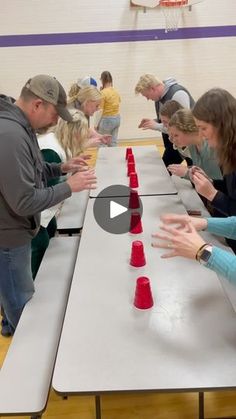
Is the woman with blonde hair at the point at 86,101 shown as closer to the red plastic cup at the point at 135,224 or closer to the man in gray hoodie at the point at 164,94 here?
the man in gray hoodie at the point at 164,94

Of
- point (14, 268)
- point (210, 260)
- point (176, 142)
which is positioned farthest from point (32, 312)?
point (176, 142)

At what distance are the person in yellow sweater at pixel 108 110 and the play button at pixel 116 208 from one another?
3029 millimetres

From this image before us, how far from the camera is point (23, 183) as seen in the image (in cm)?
166

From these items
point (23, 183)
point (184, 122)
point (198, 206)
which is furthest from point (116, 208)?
point (23, 183)

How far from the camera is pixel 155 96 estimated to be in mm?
3945

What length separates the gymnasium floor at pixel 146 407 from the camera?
1933 mm

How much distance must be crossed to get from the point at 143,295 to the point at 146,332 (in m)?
0.16

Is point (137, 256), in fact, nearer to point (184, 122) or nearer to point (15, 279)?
point (15, 279)

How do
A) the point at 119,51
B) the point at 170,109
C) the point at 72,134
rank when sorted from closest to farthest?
1. the point at 72,134
2. the point at 170,109
3. the point at 119,51

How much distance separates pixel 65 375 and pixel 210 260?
63 cm

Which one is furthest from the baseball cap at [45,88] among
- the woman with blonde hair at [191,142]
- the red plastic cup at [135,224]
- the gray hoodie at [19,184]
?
the woman with blonde hair at [191,142]

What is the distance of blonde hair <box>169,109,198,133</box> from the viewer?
8.45 feet

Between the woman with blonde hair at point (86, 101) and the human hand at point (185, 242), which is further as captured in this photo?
the woman with blonde hair at point (86, 101)

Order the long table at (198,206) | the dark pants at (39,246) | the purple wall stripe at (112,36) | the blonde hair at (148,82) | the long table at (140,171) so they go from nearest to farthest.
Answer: the long table at (198,206) → the dark pants at (39,246) → the long table at (140,171) → the blonde hair at (148,82) → the purple wall stripe at (112,36)
